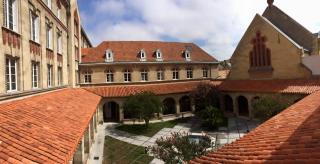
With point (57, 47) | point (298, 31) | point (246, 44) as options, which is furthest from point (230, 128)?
point (57, 47)

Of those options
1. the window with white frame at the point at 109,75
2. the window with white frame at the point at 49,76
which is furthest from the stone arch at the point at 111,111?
the window with white frame at the point at 49,76

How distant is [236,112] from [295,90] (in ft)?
30.7

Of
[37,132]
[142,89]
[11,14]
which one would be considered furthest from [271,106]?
[11,14]

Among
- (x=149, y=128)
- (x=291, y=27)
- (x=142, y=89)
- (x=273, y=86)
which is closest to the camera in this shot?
(x=273, y=86)

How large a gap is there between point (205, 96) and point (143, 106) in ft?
29.0

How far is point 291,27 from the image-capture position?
32062mm

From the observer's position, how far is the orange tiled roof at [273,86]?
25.5m

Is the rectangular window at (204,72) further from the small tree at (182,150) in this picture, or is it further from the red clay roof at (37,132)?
the red clay roof at (37,132)

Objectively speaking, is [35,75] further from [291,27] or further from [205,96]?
[291,27]

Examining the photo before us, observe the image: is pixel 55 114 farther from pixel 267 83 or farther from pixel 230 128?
pixel 267 83

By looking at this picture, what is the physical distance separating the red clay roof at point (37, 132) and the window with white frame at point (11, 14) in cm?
337

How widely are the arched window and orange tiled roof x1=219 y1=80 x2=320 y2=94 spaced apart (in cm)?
216

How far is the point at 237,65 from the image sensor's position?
117ft

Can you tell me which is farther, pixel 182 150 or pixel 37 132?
pixel 182 150
